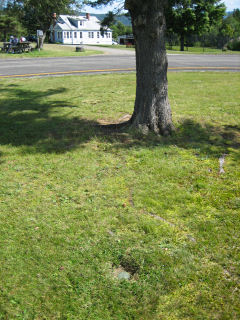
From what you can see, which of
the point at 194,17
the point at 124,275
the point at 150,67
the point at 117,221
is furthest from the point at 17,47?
the point at 194,17

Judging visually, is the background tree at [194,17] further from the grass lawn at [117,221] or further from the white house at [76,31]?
the grass lawn at [117,221]

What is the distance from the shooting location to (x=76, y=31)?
6775 centimetres

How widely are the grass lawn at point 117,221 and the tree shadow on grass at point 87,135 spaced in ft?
0.08

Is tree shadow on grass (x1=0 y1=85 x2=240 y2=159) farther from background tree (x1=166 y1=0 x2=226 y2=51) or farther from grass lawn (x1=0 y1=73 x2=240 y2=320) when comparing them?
background tree (x1=166 y1=0 x2=226 y2=51)

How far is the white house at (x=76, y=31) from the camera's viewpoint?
67188mm

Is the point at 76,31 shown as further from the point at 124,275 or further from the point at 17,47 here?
the point at 124,275

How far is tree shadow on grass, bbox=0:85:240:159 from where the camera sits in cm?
575

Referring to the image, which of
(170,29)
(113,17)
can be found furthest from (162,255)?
(170,29)

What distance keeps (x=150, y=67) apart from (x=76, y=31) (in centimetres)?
6832

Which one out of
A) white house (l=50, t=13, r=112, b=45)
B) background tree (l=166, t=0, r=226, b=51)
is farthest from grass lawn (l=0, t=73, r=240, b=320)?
white house (l=50, t=13, r=112, b=45)

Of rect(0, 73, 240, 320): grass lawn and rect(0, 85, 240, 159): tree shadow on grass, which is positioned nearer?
rect(0, 73, 240, 320): grass lawn

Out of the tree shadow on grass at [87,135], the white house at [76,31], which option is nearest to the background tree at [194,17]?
the white house at [76,31]

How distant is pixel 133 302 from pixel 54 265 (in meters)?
0.87

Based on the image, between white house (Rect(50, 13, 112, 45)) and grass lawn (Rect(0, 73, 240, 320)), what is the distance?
2617 inches
